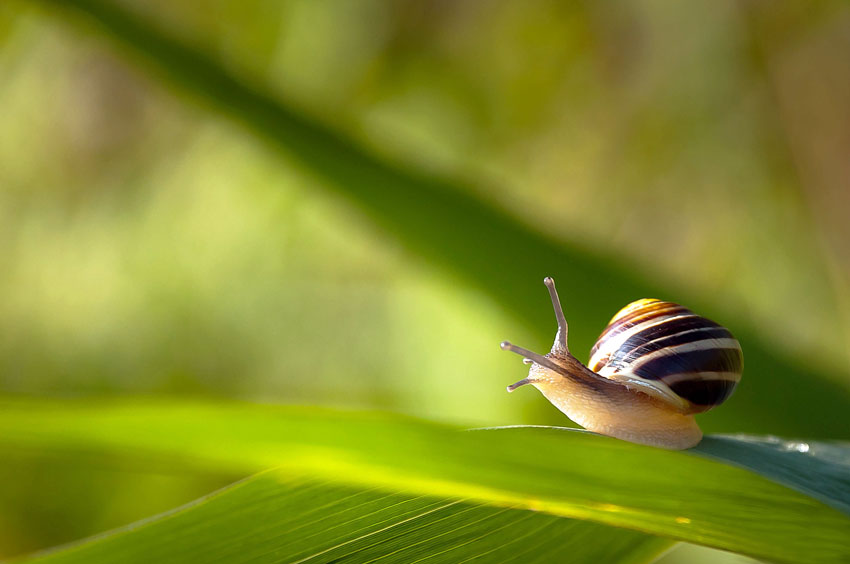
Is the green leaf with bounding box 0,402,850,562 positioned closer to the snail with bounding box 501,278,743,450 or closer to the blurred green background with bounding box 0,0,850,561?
the snail with bounding box 501,278,743,450

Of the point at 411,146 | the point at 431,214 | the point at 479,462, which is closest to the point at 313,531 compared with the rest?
the point at 479,462

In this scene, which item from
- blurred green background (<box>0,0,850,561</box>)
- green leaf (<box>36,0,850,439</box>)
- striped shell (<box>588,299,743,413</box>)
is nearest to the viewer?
striped shell (<box>588,299,743,413</box>)

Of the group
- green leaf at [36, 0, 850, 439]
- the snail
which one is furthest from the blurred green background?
the snail

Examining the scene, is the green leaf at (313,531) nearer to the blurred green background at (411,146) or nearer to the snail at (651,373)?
the snail at (651,373)

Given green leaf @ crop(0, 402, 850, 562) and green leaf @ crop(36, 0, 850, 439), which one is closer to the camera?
green leaf @ crop(0, 402, 850, 562)

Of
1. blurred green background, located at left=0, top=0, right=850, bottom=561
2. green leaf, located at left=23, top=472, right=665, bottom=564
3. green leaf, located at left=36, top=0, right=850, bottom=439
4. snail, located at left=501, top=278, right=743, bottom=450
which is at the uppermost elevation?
blurred green background, located at left=0, top=0, right=850, bottom=561

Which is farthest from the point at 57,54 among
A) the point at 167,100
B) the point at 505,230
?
the point at 505,230

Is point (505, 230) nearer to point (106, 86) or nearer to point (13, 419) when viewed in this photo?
point (13, 419)
